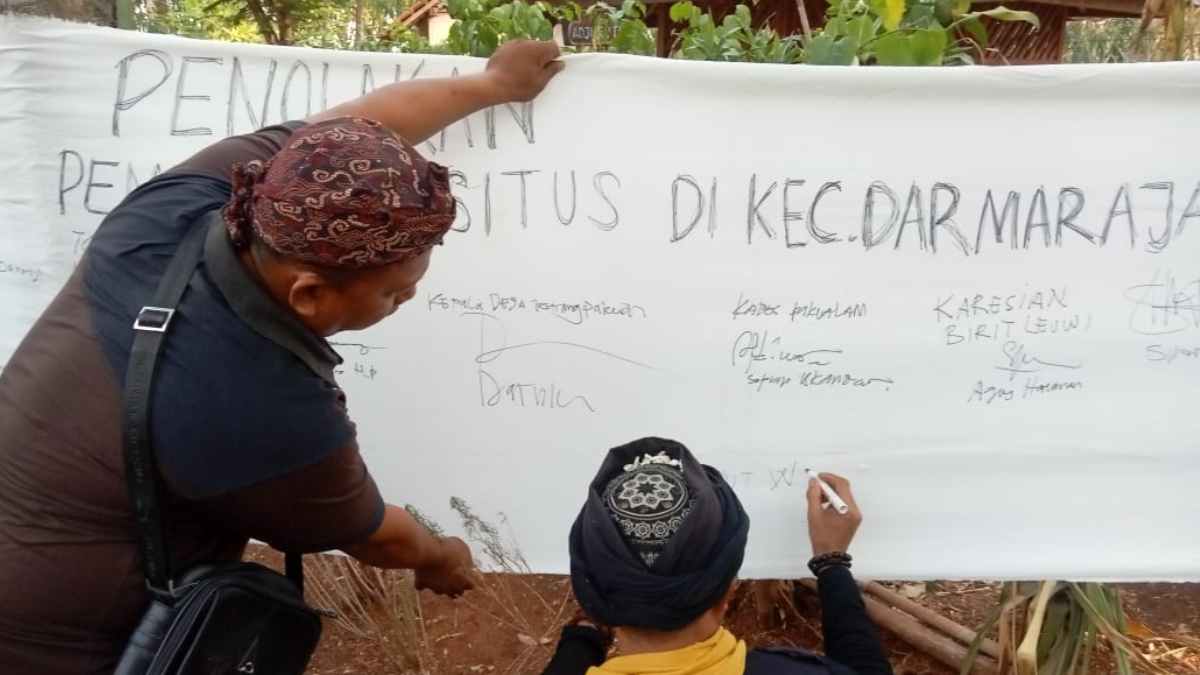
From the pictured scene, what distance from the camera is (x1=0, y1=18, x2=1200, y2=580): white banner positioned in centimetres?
208

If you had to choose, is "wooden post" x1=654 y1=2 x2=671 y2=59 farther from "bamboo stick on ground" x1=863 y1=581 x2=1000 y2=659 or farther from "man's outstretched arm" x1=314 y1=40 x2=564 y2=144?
"man's outstretched arm" x1=314 y1=40 x2=564 y2=144

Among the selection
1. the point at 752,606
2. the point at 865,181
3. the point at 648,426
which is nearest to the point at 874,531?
the point at 648,426

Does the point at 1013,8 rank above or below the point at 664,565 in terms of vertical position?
above

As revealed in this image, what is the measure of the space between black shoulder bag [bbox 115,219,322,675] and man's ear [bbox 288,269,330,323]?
16 cm

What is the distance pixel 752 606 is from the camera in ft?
11.0

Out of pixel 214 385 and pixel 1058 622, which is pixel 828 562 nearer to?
pixel 214 385

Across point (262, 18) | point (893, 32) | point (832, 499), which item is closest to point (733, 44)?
point (893, 32)

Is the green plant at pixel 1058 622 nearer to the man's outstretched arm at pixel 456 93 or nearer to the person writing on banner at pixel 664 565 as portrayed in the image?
the person writing on banner at pixel 664 565

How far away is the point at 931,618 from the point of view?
125 inches

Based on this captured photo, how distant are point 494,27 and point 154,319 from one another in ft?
5.08

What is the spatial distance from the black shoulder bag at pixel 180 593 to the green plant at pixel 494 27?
1309mm

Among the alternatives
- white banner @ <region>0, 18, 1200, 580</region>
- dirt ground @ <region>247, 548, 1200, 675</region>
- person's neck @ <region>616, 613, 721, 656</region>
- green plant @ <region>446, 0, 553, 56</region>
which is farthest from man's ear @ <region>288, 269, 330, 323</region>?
dirt ground @ <region>247, 548, 1200, 675</region>

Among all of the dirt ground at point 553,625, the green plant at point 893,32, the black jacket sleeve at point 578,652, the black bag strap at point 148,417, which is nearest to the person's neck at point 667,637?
the black jacket sleeve at point 578,652

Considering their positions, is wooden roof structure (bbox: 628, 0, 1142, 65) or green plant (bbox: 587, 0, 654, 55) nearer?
green plant (bbox: 587, 0, 654, 55)
